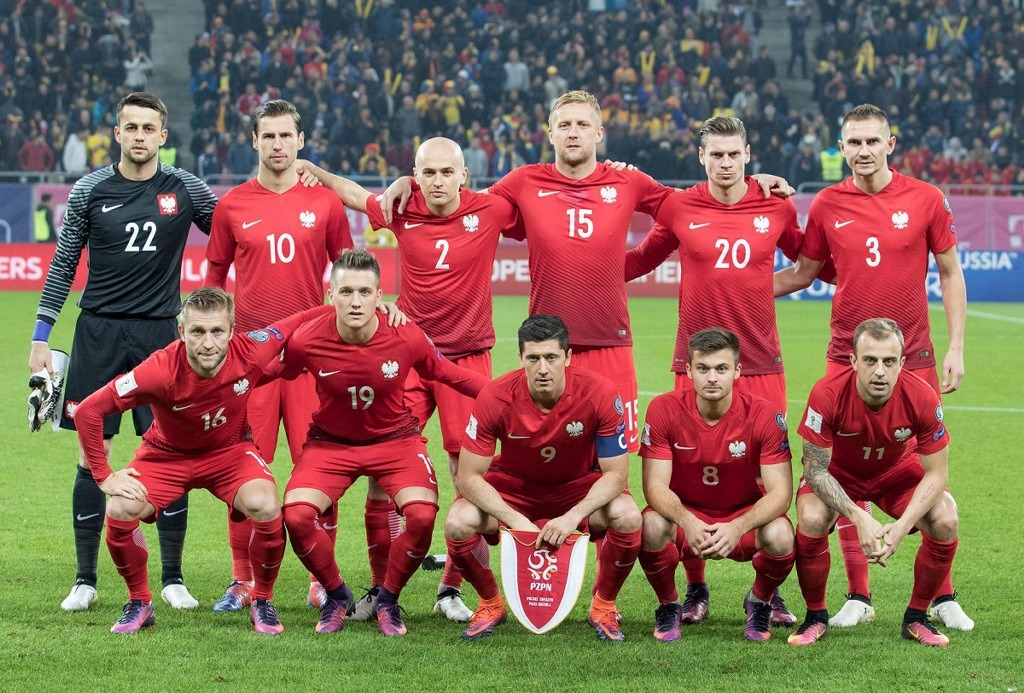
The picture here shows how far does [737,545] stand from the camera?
211 inches

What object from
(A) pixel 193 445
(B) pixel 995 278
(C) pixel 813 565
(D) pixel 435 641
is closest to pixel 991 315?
(B) pixel 995 278

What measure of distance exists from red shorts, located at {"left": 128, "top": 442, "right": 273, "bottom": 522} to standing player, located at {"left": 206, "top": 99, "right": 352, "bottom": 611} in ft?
1.45

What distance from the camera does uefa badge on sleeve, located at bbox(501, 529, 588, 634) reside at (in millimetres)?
5234

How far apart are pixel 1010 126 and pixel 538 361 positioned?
75.2ft

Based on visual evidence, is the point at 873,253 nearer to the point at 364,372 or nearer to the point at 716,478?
the point at 716,478

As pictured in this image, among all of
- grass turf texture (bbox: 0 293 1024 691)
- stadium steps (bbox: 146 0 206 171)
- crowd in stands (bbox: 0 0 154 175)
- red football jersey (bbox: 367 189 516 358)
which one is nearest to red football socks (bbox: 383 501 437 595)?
grass turf texture (bbox: 0 293 1024 691)

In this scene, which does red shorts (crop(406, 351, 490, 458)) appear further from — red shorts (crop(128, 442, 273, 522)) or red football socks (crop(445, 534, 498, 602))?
red shorts (crop(128, 442, 273, 522))

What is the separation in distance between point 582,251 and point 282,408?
1.64 m

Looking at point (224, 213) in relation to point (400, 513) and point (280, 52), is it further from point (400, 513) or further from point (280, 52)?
point (280, 52)

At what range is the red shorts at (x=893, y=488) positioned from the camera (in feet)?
18.0

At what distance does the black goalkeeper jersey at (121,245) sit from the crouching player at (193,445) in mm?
696

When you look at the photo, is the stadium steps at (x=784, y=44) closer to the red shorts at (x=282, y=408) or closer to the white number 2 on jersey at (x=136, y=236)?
the red shorts at (x=282, y=408)

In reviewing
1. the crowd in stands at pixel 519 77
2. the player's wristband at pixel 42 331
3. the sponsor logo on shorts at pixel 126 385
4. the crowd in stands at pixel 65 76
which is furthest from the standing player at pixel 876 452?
the crowd in stands at pixel 65 76

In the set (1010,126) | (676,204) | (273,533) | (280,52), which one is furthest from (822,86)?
(273,533)
